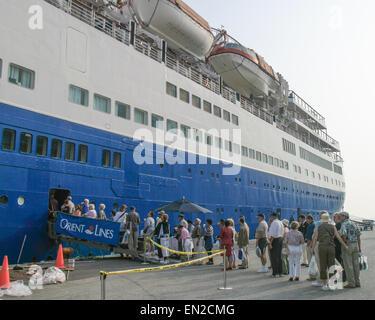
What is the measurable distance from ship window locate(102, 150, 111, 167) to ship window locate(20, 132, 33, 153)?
114 inches

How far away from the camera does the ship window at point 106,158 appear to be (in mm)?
13109

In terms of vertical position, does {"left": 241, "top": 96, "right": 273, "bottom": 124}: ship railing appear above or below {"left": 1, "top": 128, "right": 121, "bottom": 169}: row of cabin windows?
above

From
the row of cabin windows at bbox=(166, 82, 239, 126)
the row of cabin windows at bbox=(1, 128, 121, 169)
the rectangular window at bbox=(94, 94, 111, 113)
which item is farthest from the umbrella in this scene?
the row of cabin windows at bbox=(166, 82, 239, 126)

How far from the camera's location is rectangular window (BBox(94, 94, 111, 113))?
1330cm

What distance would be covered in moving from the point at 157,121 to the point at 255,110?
1301 centimetres

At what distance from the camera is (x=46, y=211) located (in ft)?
36.4

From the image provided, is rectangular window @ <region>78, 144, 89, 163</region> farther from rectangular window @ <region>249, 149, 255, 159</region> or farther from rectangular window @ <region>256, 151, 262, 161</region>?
rectangular window @ <region>256, 151, 262, 161</region>

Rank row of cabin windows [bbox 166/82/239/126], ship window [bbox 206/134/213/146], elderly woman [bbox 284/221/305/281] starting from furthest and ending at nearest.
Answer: ship window [bbox 206/134/213/146]
row of cabin windows [bbox 166/82/239/126]
elderly woman [bbox 284/221/305/281]

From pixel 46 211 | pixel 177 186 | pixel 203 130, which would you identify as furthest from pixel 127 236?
pixel 203 130

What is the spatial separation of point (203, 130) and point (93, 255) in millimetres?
9435

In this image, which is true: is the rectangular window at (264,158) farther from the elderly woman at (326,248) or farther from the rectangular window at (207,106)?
the elderly woman at (326,248)

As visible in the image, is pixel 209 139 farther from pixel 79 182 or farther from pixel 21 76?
pixel 21 76

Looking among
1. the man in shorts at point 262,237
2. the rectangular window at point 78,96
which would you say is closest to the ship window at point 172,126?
the rectangular window at point 78,96
